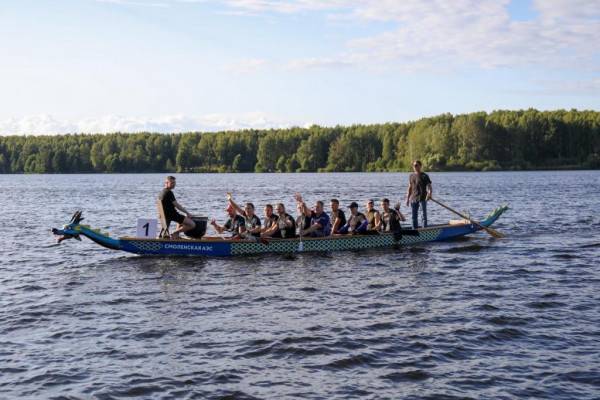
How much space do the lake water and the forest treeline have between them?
110 m

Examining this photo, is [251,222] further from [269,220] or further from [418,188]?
[418,188]

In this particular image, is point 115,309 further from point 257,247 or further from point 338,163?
point 338,163

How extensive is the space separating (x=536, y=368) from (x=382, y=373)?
2.54 metres

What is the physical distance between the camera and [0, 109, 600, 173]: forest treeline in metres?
130

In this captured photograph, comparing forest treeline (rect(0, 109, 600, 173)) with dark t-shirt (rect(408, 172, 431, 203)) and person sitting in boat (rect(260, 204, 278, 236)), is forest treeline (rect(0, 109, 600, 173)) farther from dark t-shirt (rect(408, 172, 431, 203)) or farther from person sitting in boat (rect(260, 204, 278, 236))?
person sitting in boat (rect(260, 204, 278, 236))

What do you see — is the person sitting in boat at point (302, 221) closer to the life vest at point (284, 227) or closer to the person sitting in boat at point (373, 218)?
the life vest at point (284, 227)

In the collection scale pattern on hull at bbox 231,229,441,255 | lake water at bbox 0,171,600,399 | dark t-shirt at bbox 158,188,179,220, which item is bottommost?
lake water at bbox 0,171,600,399

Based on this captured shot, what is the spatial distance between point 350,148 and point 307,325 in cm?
13790

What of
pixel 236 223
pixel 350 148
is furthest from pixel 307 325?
pixel 350 148

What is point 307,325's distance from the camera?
45.2ft

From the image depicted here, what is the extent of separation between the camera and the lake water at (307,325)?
10617 millimetres

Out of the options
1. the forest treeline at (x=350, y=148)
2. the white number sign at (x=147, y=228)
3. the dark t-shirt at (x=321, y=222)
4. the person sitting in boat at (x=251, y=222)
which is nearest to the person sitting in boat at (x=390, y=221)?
the dark t-shirt at (x=321, y=222)

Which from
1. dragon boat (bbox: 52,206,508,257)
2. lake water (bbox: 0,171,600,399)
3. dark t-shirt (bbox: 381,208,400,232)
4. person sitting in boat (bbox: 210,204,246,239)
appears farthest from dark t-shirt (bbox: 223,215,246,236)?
dark t-shirt (bbox: 381,208,400,232)

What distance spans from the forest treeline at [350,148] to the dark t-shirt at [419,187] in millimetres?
106739
